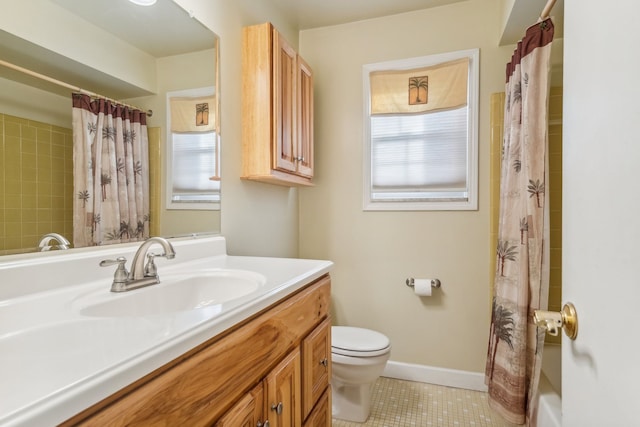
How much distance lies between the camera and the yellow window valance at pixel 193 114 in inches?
53.4

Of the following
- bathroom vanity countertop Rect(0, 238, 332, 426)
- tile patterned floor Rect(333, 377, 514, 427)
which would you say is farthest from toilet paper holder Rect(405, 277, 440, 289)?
bathroom vanity countertop Rect(0, 238, 332, 426)

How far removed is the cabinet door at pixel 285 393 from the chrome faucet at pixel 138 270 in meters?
0.46

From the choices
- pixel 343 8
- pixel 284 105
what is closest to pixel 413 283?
pixel 284 105

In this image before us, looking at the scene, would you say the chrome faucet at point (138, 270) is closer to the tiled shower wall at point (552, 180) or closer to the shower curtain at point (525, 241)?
the shower curtain at point (525, 241)

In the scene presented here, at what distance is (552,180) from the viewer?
1914 millimetres

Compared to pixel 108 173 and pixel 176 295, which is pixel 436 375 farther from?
pixel 108 173

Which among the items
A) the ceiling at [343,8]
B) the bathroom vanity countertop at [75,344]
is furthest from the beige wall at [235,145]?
the bathroom vanity countertop at [75,344]

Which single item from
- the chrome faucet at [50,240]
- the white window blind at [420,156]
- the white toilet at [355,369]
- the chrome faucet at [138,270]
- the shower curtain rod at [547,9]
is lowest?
the white toilet at [355,369]

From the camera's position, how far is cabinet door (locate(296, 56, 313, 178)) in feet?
6.33

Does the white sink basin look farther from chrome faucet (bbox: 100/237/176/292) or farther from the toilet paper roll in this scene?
the toilet paper roll

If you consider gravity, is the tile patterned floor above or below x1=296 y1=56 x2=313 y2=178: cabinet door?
below

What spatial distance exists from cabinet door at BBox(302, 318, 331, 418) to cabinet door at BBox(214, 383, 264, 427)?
28 centimetres
